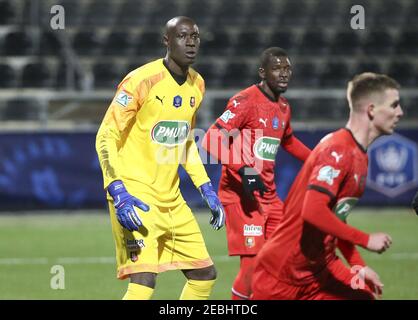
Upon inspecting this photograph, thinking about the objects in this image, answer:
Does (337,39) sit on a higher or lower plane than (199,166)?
higher

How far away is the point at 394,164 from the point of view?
17094mm

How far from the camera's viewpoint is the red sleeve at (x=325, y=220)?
5.33 meters

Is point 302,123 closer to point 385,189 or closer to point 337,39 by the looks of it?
point 385,189

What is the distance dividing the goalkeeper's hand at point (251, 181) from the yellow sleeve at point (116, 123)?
127cm

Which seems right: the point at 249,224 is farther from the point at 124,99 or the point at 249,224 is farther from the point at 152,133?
the point at 124,99

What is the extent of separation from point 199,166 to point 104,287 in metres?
3.36

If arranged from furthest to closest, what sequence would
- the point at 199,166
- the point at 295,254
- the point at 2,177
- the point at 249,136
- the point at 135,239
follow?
the point at 2,177 → the point at 249,136 → the point at 199,166 → the point at 135,239 → the point at 295,254

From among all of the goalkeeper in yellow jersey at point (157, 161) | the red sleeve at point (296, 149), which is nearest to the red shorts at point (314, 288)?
the goalkeeper in yellow jersey at point (157, 161)

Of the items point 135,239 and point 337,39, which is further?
point 337,39

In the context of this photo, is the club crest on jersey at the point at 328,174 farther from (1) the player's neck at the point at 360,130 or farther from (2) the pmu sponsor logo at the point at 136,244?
(2) the pmu sponsor logo at the point at 136,244

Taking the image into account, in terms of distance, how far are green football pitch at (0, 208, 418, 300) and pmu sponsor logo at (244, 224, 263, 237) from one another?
165 cm

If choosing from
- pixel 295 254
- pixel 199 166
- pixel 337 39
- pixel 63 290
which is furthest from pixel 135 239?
pixel 337 39

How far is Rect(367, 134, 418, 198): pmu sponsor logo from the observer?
17.1 meters

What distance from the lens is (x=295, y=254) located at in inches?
224
